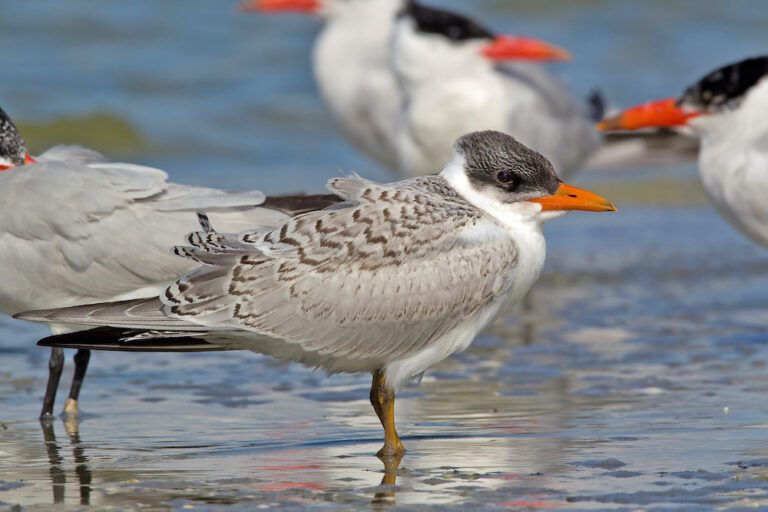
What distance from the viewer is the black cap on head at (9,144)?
570cm

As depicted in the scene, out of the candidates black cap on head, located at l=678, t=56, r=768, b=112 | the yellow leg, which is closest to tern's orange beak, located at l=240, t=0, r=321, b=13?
black cap on head, located at l=678, t=56, r=768, b=112

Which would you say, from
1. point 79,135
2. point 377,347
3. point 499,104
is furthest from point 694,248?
point 79,135

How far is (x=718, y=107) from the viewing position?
6.50 metres

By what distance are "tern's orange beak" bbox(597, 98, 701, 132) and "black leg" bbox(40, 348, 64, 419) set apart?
8.79 feet

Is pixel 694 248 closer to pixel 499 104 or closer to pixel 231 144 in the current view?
pixel 499 104

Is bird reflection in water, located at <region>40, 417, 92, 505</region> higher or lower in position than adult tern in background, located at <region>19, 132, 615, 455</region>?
lower

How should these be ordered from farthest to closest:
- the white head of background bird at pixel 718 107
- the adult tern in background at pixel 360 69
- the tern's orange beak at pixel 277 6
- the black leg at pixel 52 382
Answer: the tern's orange beak at pixel 277 6, the adult tern in background at pixel 360 69, the white head of background bird at pixel 718 107, the black leg at pixel 52 382

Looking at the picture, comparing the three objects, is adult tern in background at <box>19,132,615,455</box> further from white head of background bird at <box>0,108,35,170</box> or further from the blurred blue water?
the blurred blue water

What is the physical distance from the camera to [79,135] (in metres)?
12.2

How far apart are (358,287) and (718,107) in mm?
2843

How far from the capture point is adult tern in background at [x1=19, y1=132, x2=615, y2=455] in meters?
4.18

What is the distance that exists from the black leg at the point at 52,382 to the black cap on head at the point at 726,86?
2944mm

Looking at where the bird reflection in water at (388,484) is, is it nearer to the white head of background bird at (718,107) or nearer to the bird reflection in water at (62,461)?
the bird reflection in water at (62,461)

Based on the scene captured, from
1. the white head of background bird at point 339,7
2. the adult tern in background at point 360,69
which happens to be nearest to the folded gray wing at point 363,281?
the adult tern in background at point 360,69
